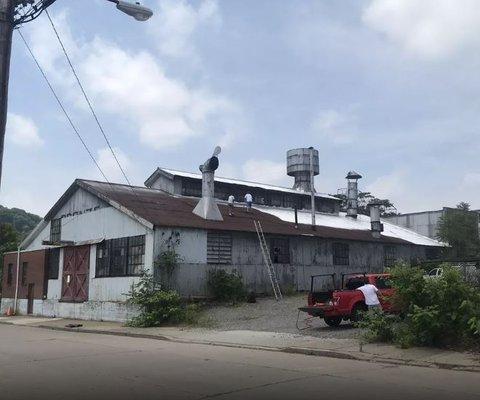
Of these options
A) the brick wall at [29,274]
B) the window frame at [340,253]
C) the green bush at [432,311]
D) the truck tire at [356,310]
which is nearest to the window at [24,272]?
the brick wall at [29,274]

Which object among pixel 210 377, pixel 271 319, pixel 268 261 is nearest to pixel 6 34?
pixel 210 377

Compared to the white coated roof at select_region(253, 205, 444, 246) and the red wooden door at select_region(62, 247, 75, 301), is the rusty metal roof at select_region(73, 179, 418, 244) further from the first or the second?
the red wooden door at select_region(62, 247, 75, 301)

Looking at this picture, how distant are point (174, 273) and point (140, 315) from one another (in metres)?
2.99

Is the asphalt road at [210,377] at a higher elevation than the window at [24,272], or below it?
below

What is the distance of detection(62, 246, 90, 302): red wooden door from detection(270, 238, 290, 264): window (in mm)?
9864

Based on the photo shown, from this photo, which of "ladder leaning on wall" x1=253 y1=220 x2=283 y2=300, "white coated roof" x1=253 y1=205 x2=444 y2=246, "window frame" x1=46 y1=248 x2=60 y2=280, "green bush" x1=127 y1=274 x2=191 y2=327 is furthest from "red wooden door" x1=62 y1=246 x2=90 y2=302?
"white coated roof" x1=253 y1=205 x2=444 y2=246

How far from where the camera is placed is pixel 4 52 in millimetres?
9047

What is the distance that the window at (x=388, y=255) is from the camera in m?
36.5

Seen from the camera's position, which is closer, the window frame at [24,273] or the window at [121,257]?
the window at [121,257]

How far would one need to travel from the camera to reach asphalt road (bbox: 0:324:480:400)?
27.9ft

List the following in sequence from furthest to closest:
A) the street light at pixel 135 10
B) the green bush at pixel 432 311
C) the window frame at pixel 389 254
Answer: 1. the window frame at pixel 389 254
2. the green bush at pixel 432 311
3. the street light at pixel 135 10

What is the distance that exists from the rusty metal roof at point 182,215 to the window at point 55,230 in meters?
3.65

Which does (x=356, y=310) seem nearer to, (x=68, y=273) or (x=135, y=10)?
(x=135, y=10)

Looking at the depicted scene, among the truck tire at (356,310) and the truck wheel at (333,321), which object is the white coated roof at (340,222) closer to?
the truck wheel at (333,321)
